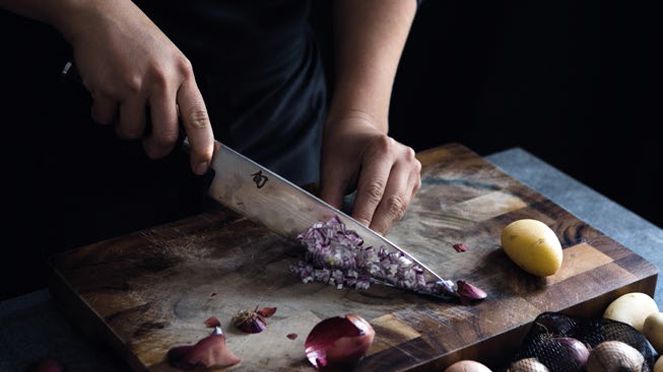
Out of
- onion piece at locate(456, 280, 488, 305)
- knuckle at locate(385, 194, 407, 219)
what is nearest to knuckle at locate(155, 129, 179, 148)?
knuckle at locate(385, 194, 407, 219)

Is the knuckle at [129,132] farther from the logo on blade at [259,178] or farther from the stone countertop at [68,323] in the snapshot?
the stone countertop at [68,323]

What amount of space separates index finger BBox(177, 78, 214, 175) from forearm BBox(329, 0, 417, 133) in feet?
1.11

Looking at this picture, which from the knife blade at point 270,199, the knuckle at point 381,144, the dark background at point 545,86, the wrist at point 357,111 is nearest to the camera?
the knife blade at point 270,199

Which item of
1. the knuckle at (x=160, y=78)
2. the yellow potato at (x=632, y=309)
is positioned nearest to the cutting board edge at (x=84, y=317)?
the knuckle at (x=160, y=78)

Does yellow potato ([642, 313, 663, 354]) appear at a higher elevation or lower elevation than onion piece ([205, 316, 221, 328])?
lower

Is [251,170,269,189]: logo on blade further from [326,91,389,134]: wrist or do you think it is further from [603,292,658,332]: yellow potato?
[603,292,658,332]: yellow potato

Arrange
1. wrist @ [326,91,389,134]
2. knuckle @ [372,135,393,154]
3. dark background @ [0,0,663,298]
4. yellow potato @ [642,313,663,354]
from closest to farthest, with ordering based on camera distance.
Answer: yellow potato @ [642,313,663,354]
knuckle @ [372,135,393,154]
wrist @ [326,91,389,134]
dark background @ [0,0,663,298]

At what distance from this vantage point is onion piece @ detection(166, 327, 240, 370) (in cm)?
120

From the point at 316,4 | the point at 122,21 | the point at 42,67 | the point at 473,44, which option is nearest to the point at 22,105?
the point at 42,67

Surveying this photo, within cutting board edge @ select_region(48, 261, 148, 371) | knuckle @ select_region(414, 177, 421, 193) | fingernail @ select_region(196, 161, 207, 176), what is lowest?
cutting board edge @ select_region(48, 261, 148, 371)

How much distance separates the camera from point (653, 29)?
259cm

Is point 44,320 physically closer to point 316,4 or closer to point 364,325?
point 364,325

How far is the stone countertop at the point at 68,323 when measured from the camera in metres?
1.33

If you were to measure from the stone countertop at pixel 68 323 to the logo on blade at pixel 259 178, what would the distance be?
0.32 metres
